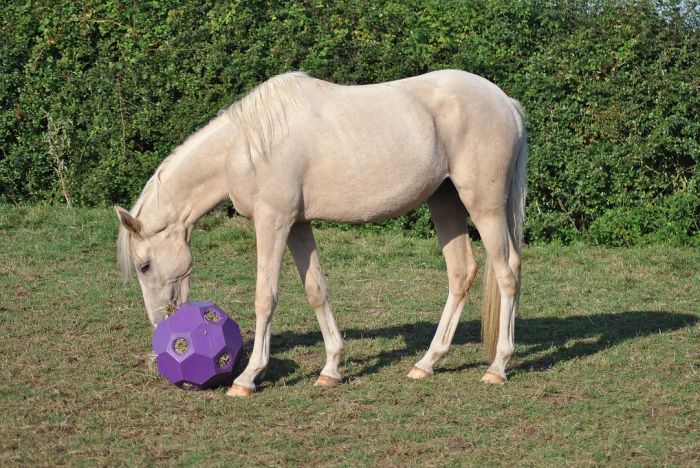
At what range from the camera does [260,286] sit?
20.4 feet

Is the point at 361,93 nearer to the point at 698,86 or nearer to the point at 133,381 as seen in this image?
the point at 133,381

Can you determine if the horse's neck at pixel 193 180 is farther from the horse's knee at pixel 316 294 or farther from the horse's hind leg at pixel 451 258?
the horse's hind leg at pixel 451 258

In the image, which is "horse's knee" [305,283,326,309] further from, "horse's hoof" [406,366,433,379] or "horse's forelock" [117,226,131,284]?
"horse's forelock" [117,226,131,284]

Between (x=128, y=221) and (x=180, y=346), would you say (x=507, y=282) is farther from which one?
(x=128, y=221)

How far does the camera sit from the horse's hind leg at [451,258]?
669cm

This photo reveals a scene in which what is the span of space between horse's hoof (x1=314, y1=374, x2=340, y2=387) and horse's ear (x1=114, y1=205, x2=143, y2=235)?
1479mm

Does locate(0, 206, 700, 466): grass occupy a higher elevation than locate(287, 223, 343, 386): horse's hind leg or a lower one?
lower

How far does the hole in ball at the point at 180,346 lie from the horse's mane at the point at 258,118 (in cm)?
66

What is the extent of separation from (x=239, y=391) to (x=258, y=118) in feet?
5.50

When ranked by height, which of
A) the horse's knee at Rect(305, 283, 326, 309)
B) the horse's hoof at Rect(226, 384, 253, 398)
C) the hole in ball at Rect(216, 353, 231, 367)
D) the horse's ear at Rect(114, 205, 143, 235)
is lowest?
the horse's hoof at Rect(226, 384, 253, 398)

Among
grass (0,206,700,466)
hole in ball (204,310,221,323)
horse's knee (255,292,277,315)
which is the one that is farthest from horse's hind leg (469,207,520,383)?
hole in ball (204,310,221,323)

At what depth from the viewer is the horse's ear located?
6246mm

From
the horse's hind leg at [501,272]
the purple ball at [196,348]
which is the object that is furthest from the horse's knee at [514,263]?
the purple ball at [196,348]

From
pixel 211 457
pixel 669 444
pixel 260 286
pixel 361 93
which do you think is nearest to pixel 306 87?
pixel 361 93
